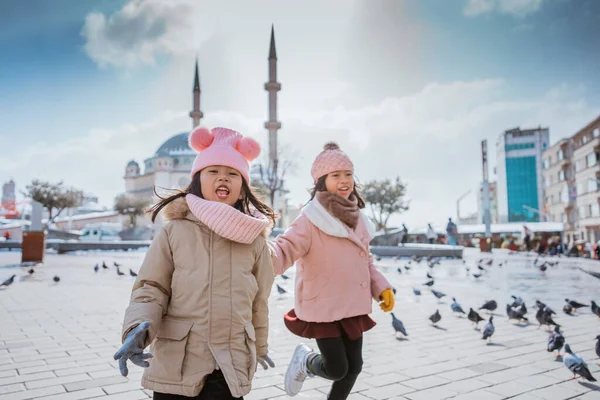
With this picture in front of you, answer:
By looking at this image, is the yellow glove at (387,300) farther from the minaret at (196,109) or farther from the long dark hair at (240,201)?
the minaret at (196,109)

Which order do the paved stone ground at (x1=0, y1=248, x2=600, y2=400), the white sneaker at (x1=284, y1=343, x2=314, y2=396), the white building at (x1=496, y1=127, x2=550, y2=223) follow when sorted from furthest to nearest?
the white building at (x1=496, y1=127, x2=550, y2=223) → the paved stone ground at (x1=0, y1=248, x2=600, y2=400) → the white sneaker at (x1=284, y1=343, x2=314, y2=396)

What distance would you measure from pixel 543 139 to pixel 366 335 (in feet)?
257

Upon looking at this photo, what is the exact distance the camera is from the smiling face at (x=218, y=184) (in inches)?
95.1

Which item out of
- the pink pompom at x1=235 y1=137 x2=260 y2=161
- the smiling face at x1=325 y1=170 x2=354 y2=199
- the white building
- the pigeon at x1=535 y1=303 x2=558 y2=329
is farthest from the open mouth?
the white building

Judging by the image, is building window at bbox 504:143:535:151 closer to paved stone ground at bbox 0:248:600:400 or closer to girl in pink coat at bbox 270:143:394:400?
paved stone ground at bbox 0:248:600:400

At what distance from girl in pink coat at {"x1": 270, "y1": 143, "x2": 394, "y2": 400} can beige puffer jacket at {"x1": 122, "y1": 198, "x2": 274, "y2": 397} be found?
23.4 inches

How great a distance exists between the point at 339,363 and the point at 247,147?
1373 mm

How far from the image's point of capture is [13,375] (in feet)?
12.8

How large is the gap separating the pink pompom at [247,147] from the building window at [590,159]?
4999 centimetres

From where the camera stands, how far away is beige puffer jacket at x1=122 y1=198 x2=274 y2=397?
1.98 meters

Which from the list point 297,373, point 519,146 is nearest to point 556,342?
point 297,373

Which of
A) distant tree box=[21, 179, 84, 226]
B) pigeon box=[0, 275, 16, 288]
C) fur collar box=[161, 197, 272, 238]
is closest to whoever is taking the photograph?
fur collar box=[161, 197, 272, 238]

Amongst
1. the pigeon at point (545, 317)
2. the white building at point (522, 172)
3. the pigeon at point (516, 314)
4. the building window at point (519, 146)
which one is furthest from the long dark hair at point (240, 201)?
the building window at point (519, 146)

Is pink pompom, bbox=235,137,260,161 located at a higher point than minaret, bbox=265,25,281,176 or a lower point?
lower
